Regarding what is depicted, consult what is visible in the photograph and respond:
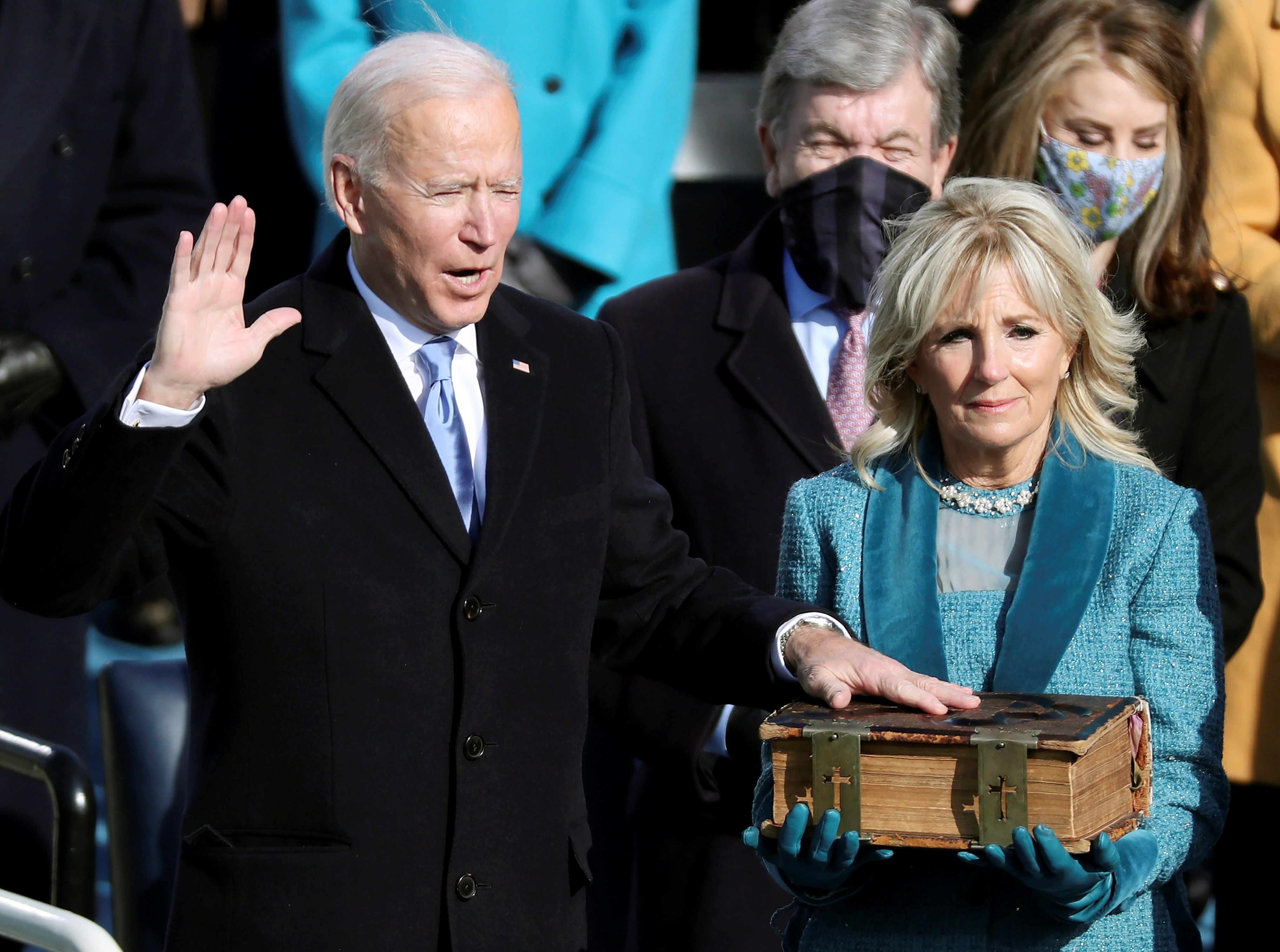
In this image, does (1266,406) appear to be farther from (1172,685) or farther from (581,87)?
(581,87)

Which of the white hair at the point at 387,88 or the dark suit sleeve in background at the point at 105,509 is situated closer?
the dark suit sleeve in background at the point at 105,509

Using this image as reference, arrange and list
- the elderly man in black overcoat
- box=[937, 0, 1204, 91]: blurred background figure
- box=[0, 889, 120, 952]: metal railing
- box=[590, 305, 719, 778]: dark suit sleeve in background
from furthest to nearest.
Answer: box=[937, 0, 1204, 91]: blurred background figure
box=[590, 305, 719, 778]: dark suit sleeve in background
the elderly man in black overcoat
box=[0, 889, 120, 952]: metal railing

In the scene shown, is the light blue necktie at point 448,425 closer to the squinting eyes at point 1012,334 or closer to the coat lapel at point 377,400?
the coat lapel at point 377,400

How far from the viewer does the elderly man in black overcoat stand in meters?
2.40

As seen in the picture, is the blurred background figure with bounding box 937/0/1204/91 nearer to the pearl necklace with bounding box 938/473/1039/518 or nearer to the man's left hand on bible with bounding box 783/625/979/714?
the pearl necklace with bounding box 938/473/1039/518

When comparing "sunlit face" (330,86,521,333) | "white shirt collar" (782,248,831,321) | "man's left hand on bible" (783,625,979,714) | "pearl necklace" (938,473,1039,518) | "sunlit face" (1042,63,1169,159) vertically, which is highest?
"sunlit face" (330,86,521,333)

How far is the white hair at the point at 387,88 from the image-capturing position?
2.49 metres

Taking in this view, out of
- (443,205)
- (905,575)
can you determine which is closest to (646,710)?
(905,575)

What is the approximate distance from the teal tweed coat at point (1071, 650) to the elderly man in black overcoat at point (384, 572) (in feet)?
0.53

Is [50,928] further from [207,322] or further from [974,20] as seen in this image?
[974,20]

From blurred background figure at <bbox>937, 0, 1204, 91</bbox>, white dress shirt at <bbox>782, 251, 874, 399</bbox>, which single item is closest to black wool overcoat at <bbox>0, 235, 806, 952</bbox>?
white dress shirt at <bbox>782, 251, 874, 399</bbox>

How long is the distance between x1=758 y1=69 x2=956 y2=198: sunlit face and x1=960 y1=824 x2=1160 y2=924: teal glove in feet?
4.62

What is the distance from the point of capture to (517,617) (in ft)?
8.36

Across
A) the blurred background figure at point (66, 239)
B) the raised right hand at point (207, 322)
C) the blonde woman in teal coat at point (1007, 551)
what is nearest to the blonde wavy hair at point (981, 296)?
the blonde woman in teal coat at point (1007, 551)
